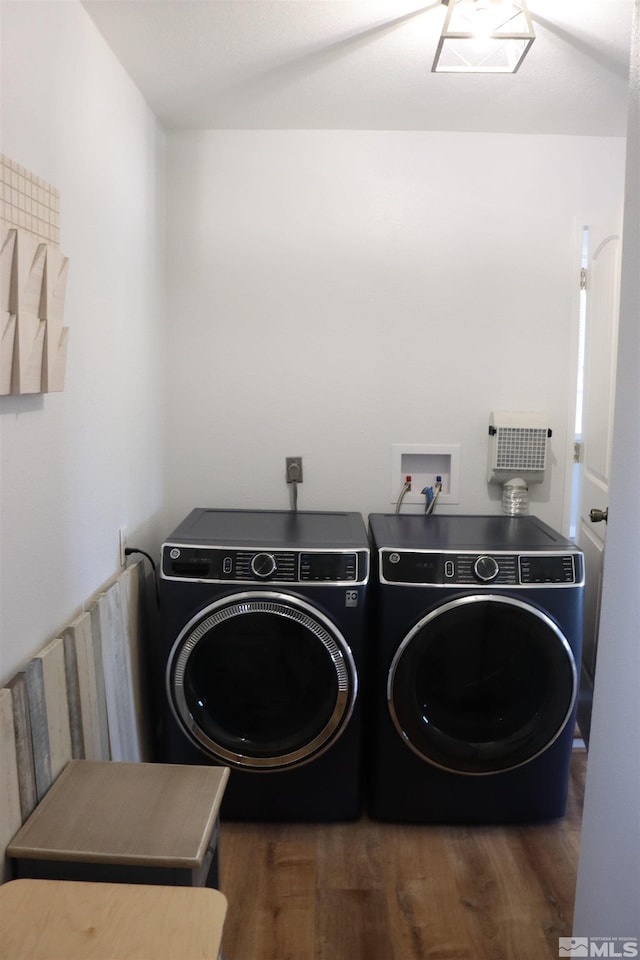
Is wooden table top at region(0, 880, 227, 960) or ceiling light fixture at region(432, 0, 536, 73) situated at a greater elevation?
ceiling light fixture at region(432, 0, 536, 73)

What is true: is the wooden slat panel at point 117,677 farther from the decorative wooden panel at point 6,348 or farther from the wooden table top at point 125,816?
the decorative wooden panel at point 6,348

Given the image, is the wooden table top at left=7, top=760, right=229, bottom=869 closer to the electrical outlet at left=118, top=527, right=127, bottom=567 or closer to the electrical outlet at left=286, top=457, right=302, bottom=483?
the electrical outlet at left=118, top=527, right=127, bottom=567

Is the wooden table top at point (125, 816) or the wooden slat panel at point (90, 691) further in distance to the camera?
the wooden slat panel at point (90, 691)

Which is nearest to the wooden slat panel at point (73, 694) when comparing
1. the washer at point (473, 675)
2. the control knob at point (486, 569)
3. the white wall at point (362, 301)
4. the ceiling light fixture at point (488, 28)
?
the washer at point (473, 675)

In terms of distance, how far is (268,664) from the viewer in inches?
97.6

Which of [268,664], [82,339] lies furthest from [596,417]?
[82,339]

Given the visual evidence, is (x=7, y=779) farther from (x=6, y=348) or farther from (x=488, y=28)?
(x=488, y=28)

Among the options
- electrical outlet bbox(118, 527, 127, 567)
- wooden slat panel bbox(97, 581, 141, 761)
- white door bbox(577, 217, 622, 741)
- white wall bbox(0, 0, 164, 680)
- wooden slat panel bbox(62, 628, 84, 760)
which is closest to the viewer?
white wall bbox(0, 0, 164, 680)

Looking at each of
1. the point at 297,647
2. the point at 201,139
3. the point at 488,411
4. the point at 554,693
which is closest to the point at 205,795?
the point at 297,647

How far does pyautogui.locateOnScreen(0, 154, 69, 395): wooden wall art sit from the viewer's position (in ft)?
5.13

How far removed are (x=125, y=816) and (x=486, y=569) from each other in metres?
1.24

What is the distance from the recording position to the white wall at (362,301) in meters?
3.07

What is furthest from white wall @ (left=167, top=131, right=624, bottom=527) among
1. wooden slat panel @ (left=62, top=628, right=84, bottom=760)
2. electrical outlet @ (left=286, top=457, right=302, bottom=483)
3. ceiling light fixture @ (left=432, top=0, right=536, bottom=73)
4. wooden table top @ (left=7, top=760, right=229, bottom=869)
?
wooden table top @ (left=7, top=760, right=229, bottom=869)

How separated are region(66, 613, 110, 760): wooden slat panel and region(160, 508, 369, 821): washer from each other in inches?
11.1
